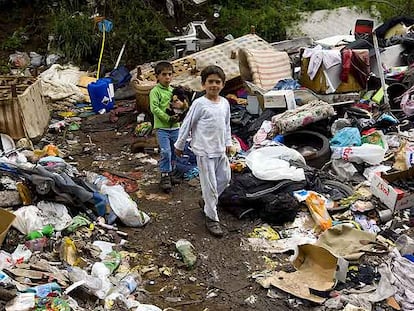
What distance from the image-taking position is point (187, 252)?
15.8 ft

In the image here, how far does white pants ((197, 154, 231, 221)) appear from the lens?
16.6ft

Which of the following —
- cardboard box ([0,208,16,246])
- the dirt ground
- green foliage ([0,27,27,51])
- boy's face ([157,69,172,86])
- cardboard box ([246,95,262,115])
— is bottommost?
the dirt ground

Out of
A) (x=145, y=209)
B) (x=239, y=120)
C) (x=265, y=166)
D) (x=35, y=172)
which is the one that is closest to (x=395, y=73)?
(x=239, y=120)

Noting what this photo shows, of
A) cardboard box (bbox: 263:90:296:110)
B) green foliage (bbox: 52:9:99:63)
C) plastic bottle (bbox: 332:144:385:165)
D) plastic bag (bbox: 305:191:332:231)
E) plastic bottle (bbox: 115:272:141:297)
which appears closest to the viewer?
plastic bottle (bbox: 115:272:141:297)

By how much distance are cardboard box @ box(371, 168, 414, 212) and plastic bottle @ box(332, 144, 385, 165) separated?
547mm

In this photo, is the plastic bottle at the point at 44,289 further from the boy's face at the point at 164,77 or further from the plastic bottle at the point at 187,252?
the boy's face at the point at 164,77

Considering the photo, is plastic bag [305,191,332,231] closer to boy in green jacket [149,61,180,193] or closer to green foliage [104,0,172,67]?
boy in green jacket [149,61,180,193]

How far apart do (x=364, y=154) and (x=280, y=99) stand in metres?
1.60

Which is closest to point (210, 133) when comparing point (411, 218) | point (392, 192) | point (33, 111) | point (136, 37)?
point (392, 192)

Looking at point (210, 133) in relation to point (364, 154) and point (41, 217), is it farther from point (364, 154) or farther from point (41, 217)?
point (364, 154)

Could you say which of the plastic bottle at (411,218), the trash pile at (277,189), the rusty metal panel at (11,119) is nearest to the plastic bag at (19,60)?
the trash pile at (277,189)

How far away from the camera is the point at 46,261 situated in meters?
4.43

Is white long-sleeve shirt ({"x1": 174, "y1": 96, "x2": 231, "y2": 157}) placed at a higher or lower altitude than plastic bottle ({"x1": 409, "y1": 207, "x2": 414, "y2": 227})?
higher

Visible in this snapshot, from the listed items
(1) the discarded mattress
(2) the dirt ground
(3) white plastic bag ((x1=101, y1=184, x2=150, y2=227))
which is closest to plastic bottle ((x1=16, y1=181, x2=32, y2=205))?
(3) white plastic bag ((x1=101, y1=184, x2=150, y2=227))
